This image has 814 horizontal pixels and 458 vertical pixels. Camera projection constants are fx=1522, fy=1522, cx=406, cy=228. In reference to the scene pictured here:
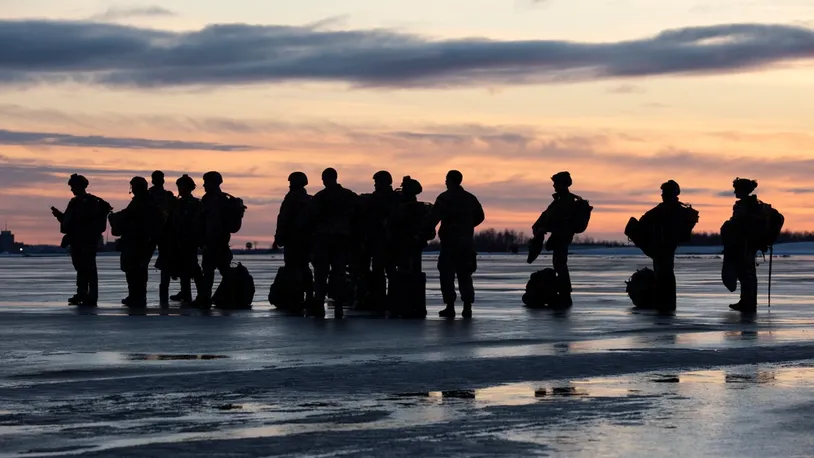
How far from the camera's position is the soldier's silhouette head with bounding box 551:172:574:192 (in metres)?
24.3

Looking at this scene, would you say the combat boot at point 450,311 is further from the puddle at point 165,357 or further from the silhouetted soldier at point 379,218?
the puddle at point 165,357

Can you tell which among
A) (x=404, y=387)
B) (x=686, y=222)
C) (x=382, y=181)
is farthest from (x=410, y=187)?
(x=404, y=387)

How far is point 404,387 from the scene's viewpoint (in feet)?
36.6

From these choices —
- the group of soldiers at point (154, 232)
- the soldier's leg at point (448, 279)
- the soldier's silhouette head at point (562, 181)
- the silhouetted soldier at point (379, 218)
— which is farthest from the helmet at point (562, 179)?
the group of soldiers at point (154, 232)

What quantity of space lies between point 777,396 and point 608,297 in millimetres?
Answer: 18402

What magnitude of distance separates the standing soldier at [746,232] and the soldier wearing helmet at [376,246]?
5285 millimetres

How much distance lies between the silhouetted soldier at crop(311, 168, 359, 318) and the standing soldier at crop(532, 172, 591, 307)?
15.4 ft

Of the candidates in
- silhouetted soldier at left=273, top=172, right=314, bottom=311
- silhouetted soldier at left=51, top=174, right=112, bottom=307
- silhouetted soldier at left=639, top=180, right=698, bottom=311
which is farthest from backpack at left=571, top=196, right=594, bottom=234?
silhouetted soldier at left=51, top=174, right=112, bottom=307

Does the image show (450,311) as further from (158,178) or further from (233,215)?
(158,178)

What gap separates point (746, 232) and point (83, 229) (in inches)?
410

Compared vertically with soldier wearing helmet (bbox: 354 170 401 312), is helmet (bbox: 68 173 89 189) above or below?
above

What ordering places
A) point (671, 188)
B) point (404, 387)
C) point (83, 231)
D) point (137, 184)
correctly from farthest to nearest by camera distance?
point (83, 231), point (671, 188), point (137, 184), point (404, 387)

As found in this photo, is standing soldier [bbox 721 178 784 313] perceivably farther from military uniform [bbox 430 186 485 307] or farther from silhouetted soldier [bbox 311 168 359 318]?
silhouetted soldier [bbox 311 168 359 318]

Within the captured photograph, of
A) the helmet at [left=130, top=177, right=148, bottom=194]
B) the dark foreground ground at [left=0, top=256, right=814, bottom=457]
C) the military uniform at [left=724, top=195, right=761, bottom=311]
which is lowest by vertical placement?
the dark foreground ground at [left=0, top=256, right=814, bottom=457]
